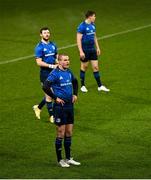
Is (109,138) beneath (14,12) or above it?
beneath

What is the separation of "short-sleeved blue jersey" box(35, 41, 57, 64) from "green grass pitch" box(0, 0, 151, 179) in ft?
5.46

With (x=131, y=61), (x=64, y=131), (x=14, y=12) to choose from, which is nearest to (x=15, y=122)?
(x=64, y=131)

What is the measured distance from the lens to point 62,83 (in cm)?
1453

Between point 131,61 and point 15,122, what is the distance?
28.1 ft

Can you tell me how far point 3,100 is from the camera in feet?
66.4

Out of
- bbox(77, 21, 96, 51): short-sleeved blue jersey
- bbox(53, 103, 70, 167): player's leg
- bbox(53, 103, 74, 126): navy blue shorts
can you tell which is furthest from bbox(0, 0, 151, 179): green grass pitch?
bbox(77, 21, 96, 51): short-sleeved blue jersey

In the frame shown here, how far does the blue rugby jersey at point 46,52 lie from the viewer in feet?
57.6

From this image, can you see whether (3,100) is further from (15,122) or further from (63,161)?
(63,161)

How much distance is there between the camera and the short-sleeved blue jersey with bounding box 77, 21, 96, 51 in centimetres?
2073

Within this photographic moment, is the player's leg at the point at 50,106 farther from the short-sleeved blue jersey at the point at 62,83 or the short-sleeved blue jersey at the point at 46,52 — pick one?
the short-sleeved blue jersey at the point at 62,83

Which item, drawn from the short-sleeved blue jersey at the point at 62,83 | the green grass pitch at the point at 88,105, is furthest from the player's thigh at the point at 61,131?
the green grass pitch at the point at 88,105

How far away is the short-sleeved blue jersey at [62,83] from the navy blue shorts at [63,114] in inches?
6.8

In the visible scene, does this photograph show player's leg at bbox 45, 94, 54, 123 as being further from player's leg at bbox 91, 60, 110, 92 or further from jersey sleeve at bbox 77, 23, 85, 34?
jersey sleeve at bbox 77, 23, 85, 34

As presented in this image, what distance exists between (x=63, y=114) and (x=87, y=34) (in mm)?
6947
